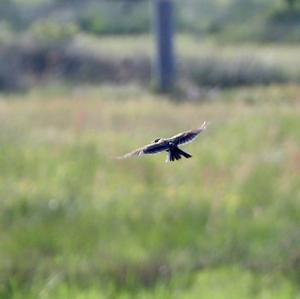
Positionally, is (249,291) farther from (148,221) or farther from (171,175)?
(171,175)

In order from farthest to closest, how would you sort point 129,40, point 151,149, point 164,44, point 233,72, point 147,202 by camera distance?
point 129,40 < point 233,72 < point 164,44 < point 147,202 < point 151,149

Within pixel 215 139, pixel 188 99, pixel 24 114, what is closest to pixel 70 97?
A: pixel 188 99

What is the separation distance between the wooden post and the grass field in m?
3.95

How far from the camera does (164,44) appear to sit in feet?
42.0

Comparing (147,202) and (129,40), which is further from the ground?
(129,40)

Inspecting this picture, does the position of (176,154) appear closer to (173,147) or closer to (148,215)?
(173,147)

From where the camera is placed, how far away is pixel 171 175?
666cm

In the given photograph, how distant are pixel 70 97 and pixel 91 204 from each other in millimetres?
6312

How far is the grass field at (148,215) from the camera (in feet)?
16.8

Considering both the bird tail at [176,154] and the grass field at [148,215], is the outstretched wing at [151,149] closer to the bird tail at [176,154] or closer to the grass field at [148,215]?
the bird tail at [176,154]

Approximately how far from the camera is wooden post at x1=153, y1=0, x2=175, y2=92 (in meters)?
11.9

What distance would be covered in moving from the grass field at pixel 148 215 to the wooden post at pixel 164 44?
3.95 m

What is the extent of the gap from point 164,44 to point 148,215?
725 cm

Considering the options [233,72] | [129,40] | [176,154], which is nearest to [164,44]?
[233,72]
